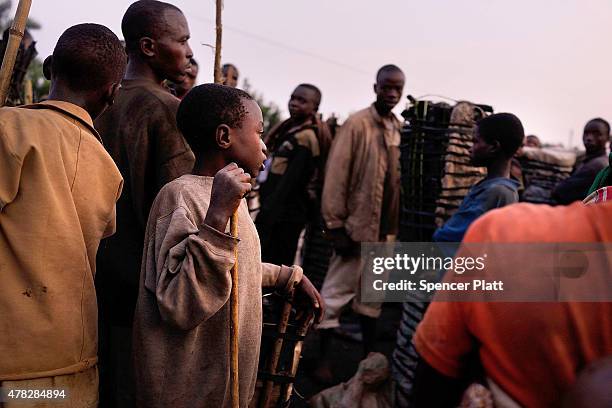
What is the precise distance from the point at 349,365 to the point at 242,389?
3.10 meters

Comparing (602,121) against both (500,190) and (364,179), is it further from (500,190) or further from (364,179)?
(500,190)

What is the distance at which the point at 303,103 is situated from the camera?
18.2 ft

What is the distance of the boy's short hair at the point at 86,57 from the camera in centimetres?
184

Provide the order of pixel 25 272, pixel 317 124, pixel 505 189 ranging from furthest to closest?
pixel 317 124 < pixel 505 189 < pixel 25 272

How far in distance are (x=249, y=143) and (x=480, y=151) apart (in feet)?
6.04

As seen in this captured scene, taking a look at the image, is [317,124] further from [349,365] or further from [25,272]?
[25,272]

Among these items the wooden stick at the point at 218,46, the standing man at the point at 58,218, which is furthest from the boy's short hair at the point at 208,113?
the wooden stick at the point at 218,46

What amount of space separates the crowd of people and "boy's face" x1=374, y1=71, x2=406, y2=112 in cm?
272

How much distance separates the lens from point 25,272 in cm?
165

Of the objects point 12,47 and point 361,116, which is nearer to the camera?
point 12,47

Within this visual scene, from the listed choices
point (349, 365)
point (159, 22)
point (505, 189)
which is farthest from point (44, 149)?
point (349, 365)

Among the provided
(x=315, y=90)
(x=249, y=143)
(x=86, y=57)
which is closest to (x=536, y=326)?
(x=249, y=143)

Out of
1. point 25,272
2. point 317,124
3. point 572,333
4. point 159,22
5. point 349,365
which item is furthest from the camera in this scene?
point 317,124
